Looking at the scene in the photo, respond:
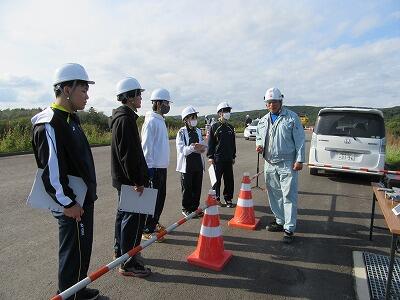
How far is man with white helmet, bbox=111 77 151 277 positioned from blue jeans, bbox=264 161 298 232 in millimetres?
2297

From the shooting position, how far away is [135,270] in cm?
397

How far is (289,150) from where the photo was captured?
5262 mm

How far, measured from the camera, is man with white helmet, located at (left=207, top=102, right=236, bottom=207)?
6965 mm

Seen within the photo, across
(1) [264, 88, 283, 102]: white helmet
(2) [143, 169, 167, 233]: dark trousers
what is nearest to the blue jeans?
(1) [264, 88, 283, 102]: white helmet

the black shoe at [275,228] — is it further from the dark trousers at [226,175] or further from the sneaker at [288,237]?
the dark trousers at [226,175]

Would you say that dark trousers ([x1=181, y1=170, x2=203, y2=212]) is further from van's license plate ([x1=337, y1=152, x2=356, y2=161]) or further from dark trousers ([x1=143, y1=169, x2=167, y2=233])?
van's license plate ([x1=337, y1=152, x2=356, y2=161])

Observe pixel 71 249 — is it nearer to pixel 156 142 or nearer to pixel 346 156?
pixel 156 142

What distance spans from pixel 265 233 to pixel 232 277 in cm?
161

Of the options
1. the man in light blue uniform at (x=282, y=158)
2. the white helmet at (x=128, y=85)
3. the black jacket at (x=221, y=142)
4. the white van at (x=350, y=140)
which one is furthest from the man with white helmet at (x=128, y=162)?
the white van at (x=350, y=140)

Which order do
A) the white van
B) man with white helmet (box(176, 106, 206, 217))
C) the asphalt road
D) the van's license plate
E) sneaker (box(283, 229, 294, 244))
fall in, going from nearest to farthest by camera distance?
the asphalt road < sneaker (box(283, 229, 294, 244)) < man with white helmet (box(176, 106, 206, 217)) < the white van < the van's license plate

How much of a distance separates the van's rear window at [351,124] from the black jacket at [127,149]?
7167mm

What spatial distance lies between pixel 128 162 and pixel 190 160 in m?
2.41

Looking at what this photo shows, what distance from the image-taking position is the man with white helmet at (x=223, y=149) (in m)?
6.96

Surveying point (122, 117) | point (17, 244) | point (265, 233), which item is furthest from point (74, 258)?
point (265, 233)
